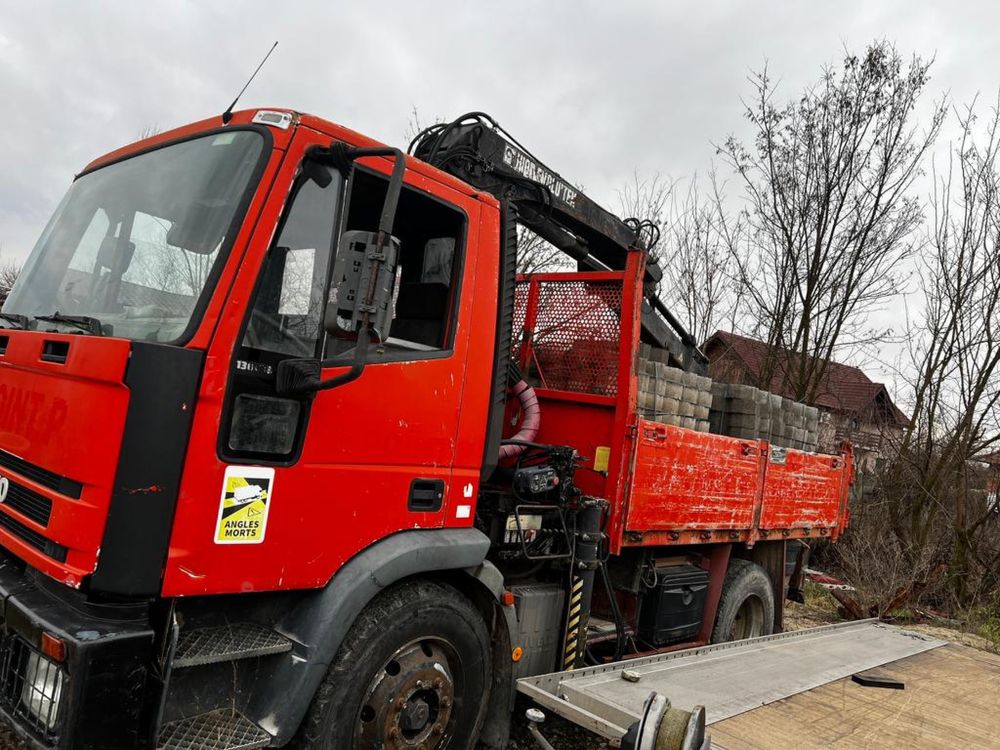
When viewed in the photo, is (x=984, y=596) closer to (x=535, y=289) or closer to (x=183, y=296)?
(x=535, y=289)

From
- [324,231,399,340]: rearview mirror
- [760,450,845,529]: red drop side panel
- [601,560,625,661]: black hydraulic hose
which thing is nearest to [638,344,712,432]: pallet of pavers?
[760,450,845,529]: red drop side panel

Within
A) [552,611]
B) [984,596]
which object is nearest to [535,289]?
[552,611]

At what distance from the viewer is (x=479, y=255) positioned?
352 cm

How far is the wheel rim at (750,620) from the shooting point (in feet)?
20.3

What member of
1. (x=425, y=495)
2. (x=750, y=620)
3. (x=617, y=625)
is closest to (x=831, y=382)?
(x=750, y=620)

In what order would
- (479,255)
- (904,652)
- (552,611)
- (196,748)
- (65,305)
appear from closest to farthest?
(196,748) < (65,305) < (479,255) < (552,611) < (904,652)

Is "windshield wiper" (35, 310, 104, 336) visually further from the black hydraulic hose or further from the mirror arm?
the black hydraulic hose

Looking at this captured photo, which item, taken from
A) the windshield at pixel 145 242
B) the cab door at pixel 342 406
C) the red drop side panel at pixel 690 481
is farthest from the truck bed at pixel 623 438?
the windshield at pixel 145 242

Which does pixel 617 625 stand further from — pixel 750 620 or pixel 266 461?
pixel 266 461

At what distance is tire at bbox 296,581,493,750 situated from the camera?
279cm

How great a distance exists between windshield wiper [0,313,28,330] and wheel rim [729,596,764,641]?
223 inches

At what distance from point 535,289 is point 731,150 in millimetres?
9424

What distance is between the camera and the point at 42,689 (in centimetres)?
234

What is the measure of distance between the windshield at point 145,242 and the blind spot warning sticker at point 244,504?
0.56m
